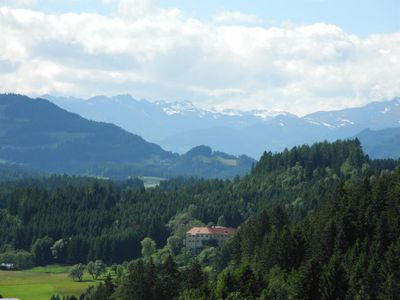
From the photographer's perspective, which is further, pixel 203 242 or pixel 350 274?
pixel 203 242

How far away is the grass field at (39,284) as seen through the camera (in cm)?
14875

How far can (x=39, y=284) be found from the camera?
16288cm

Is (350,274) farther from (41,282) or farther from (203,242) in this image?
(203,242)

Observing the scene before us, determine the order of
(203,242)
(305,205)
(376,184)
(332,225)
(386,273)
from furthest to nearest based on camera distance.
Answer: (203,242) < (305,205) < (376,184) < (332,225) < (386,273)

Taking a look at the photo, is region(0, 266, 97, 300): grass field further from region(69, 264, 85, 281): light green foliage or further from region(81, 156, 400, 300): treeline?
region(81, 156, 400, 300): treeline

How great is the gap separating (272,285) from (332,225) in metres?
16.3

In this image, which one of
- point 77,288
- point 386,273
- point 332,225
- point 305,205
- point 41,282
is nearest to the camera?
point 386,273

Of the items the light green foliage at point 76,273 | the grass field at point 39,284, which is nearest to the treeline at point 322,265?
the grass field at point 39,284

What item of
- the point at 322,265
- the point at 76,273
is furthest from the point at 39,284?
the point at 322,265

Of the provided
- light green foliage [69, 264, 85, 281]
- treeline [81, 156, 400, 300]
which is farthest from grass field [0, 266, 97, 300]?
treeline [81, 156, 400, 300]

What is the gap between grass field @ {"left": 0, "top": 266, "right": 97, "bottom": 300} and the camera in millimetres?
148750

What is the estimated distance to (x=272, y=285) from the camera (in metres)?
90.6

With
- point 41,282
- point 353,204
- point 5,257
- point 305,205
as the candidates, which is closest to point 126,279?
point 353,204

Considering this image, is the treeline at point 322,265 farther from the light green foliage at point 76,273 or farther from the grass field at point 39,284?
the light green foliage at point 76,273
